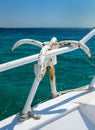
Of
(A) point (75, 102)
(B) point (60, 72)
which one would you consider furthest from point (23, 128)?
(B) point (60, 72)

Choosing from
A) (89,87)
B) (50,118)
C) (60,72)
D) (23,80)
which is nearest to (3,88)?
(23,80)

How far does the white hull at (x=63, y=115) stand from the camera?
2.22 m

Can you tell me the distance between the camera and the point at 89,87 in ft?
9.83

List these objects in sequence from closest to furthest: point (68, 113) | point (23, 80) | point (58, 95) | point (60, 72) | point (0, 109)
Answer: point (68, 113) < point (58, 95) < point (0, 109) < point (23, 80) < point (60, 72)

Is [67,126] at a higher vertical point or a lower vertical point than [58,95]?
lower

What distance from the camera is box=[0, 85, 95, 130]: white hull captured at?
2222 mm

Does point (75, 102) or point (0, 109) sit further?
point (0, 109)

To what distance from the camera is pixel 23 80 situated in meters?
8.55

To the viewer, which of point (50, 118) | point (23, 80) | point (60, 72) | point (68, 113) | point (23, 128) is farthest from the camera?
point (60, 72)

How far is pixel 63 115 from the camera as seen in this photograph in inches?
96.6

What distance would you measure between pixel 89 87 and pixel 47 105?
62cm

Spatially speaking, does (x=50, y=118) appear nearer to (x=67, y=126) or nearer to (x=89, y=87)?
(x=67, y=126)

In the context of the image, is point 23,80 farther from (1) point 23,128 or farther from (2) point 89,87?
(1) point 23,128

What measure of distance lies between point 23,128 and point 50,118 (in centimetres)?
26
